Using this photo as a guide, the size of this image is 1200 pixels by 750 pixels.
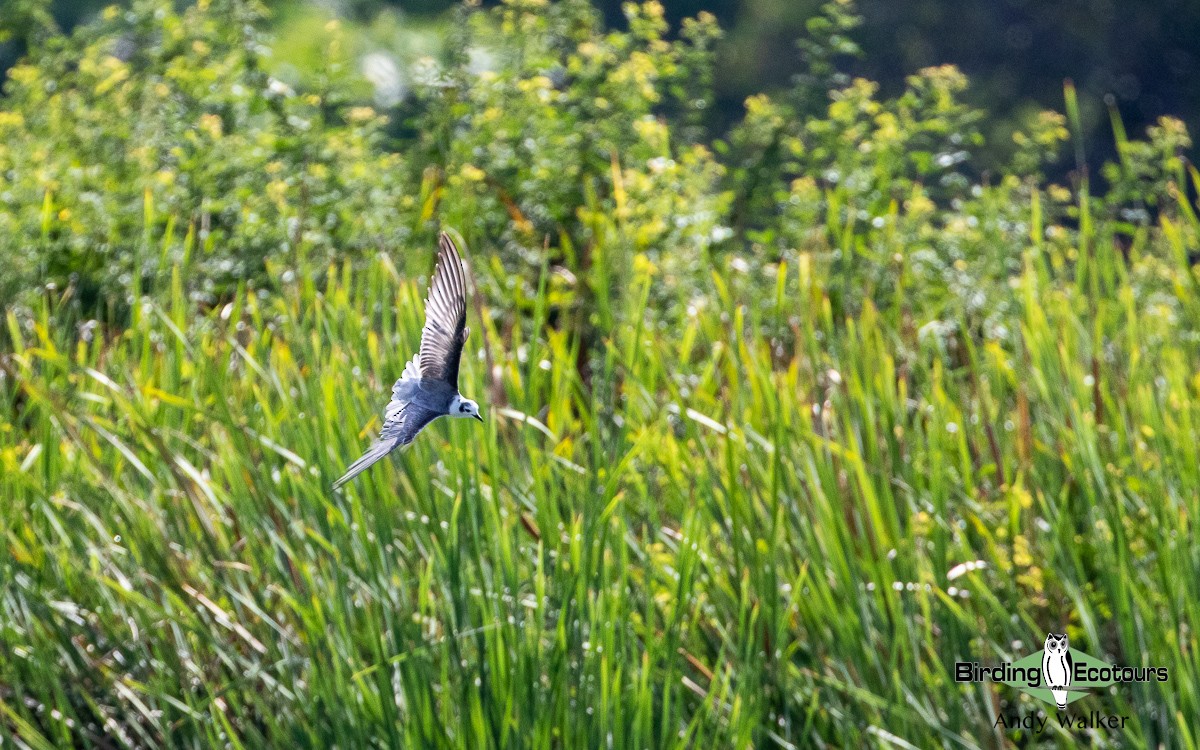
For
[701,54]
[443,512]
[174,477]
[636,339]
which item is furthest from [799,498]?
[701,54]

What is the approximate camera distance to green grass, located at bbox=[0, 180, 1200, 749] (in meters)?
2.46

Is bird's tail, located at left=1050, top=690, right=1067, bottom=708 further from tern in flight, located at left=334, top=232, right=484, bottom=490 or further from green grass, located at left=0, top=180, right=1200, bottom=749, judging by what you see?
tern in flight, located at left=334, top=232, right=484, bottom=490

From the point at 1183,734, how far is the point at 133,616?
2118 millimetres

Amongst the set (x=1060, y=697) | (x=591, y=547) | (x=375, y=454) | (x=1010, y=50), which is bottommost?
(x=1010, y=50)

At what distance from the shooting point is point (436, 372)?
1433 mm

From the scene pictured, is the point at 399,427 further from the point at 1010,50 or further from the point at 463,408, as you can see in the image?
the point at 1010,50

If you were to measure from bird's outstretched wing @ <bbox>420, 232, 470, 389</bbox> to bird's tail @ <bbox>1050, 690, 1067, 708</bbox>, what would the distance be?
1747mm

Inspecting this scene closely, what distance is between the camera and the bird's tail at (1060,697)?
8.79 feet

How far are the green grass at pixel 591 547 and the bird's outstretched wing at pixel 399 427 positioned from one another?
95 centimetres

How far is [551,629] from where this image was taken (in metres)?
2.75

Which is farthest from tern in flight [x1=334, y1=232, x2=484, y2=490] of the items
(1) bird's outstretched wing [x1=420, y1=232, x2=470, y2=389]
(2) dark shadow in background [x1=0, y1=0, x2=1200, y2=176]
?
(2) dark shadow in background [x1=0, y1=0, x2=1200, y2=176]

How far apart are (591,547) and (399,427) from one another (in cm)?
112

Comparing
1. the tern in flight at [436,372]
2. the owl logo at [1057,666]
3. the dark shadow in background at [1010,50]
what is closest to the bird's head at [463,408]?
the tern in flight at [436,372]

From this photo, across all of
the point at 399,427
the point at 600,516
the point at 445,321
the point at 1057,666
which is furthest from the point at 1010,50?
the point at 399,427
